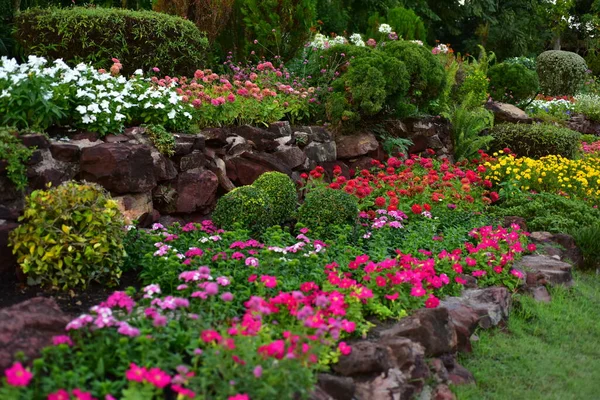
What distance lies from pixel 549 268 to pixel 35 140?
4696 millimetres

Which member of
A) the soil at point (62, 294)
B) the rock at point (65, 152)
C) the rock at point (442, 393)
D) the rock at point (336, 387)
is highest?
the rock at point (65, 152)

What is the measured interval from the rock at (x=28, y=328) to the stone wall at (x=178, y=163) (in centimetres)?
161

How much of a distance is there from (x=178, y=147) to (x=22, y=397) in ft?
13.5

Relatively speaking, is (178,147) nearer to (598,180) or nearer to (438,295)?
(438,295)

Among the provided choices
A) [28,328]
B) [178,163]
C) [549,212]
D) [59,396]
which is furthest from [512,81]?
[59,396]

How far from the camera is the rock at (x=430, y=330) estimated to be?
4145 millimetres

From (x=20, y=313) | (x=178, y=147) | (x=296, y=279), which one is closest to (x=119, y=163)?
(x=178, y=147)

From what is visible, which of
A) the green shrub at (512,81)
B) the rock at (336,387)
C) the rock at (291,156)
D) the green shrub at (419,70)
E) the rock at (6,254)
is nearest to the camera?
the rock at (336,387)

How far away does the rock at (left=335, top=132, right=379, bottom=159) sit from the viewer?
9.18m

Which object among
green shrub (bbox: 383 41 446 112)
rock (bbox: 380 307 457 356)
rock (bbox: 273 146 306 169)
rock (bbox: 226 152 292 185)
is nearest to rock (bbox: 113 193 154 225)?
rock (bbox: 226 152 292 185)

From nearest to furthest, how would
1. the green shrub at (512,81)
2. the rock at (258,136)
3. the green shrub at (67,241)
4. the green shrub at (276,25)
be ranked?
the green shrub at (67,241) < the rock at (258,136) < the green shrub at (276,25) < the green shrub at (512,81)

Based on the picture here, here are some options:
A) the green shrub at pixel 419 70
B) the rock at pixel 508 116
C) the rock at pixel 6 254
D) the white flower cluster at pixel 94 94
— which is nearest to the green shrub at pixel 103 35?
the white flower cluster at pixel 94 94

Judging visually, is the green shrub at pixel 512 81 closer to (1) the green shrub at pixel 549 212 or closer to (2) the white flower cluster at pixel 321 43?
(2) the white flower cluster at pixel 321 43

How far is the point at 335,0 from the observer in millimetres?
19391
